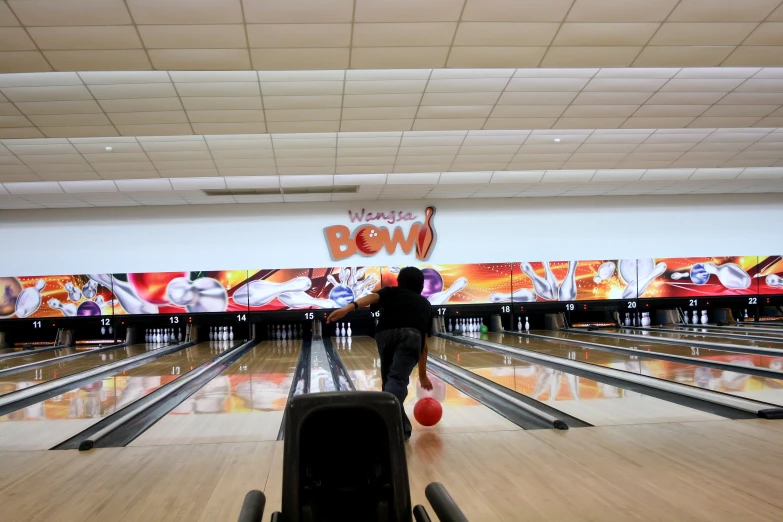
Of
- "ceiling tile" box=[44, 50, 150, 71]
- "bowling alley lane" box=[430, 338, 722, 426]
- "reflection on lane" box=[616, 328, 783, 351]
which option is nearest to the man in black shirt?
"bowling alley lane" box=[430, 338, 722, 426]

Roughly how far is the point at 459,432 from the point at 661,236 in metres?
9.15

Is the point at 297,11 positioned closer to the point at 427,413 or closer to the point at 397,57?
the point at 397,57

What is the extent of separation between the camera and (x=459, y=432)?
3324mm

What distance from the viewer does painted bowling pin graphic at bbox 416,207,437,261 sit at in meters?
10.7

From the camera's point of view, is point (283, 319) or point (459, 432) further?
point (283, 319)

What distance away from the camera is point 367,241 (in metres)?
10.6

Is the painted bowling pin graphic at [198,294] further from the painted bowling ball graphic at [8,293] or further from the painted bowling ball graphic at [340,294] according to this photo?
the painted bowling ball graphic at [8,293]

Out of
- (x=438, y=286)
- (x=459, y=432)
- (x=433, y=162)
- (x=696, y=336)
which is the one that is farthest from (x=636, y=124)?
(x=459, y=432)

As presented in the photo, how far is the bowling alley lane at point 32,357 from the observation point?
7.05 metres

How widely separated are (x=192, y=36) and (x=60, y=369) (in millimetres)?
4098

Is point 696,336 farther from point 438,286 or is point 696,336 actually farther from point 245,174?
point 245,174

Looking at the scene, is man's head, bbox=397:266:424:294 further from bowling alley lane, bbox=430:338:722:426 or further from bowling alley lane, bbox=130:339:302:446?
bowling alley lane, bbox=430:338:722:426

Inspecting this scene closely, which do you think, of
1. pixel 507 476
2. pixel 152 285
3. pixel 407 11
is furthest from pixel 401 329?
pixel 152 285

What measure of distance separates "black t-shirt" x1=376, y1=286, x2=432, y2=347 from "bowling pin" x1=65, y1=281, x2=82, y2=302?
26.3ft
